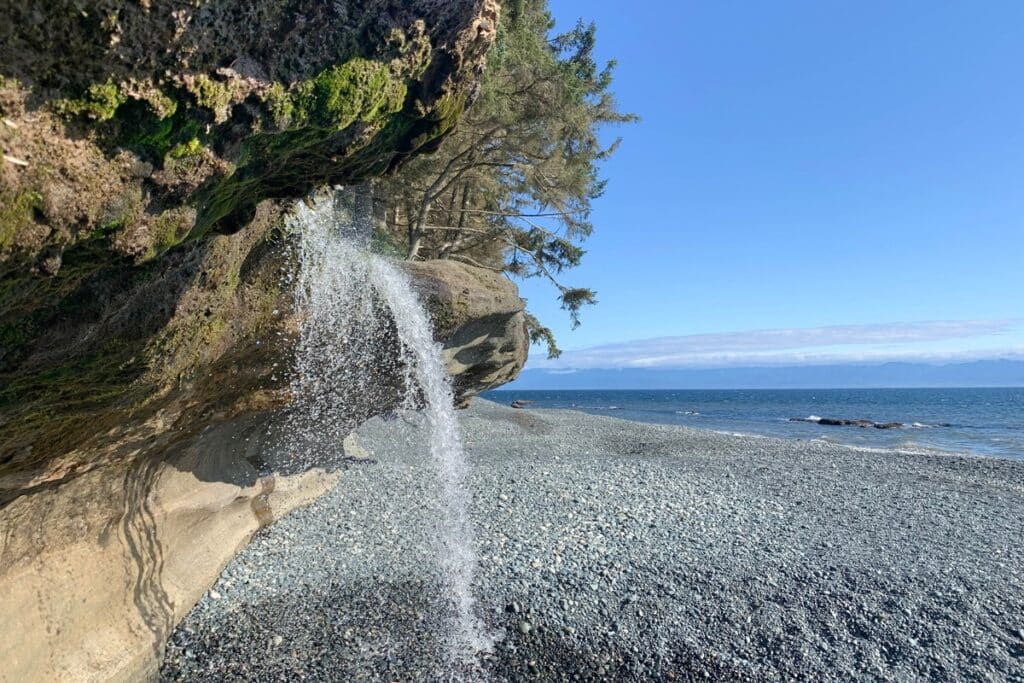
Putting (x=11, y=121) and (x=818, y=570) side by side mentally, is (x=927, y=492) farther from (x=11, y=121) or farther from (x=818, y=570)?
(x=11, y=121)

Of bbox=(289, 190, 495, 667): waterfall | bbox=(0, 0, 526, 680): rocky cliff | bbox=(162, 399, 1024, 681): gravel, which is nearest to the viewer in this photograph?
bbox=(0, 0, 526, 680): rocky cliff

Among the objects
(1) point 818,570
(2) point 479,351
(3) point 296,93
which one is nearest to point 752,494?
(1) point 818,570

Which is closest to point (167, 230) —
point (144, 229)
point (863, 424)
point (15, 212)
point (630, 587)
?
point (144, 229)

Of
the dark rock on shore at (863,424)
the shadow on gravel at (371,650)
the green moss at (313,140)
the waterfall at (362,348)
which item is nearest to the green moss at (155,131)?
the green moss at (313,140)

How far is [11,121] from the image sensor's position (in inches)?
85.7

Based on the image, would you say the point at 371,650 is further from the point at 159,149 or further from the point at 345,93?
the point at 345,93

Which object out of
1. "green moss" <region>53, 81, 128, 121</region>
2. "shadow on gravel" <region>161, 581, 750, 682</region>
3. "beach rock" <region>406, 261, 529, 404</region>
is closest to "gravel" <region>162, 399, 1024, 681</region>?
"shadow on gravel" <region>161, 581, 750, 682</region>

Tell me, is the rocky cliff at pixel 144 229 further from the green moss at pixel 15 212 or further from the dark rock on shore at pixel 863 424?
the dark rock on shore at pixel 863 424

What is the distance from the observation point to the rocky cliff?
2.36m

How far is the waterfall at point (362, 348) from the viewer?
20.7 ft

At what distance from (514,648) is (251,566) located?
187 inches

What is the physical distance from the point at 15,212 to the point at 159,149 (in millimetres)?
650

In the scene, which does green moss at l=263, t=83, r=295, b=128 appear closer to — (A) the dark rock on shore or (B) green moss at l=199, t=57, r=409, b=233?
(B) green moss at l=199, t=57, r=409, b=233

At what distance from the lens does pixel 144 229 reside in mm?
2900
